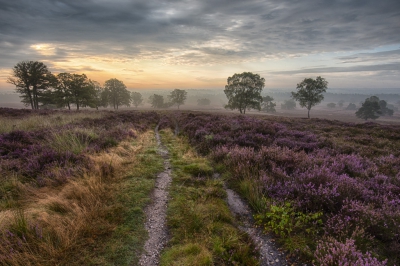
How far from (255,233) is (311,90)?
207 ft

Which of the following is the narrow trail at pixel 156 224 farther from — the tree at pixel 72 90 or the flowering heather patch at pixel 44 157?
the tree at pixel 72 90

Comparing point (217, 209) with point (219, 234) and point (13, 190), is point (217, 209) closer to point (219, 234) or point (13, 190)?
point (219, 234)

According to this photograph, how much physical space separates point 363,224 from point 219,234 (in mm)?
2960

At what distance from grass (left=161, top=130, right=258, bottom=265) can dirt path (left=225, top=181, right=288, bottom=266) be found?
0.18 meters

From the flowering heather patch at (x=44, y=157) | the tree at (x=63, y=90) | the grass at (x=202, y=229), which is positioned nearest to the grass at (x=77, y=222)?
the flowering heather patch at (x=44, y=157)

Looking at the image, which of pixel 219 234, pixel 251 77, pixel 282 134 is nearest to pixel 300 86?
pixel 251 77

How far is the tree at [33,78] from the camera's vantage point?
127ft

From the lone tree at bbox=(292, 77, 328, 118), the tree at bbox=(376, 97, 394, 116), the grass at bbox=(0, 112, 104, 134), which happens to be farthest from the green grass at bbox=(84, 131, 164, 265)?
the tree at bbox=(376, 97, 394, 116)

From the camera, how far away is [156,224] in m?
4.36

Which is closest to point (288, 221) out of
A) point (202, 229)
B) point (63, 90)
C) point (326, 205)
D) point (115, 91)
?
point (326, 205)

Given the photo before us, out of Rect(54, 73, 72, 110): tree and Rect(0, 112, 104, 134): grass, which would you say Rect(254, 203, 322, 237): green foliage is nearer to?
Rect(0, 112, 104, 134): grass

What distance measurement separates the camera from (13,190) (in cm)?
504

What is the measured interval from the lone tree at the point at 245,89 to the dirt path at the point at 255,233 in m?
48.8

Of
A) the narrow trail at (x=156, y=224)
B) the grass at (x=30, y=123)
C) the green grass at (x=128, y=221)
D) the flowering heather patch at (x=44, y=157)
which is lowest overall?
the narrow trail at (x=156, y=224)
